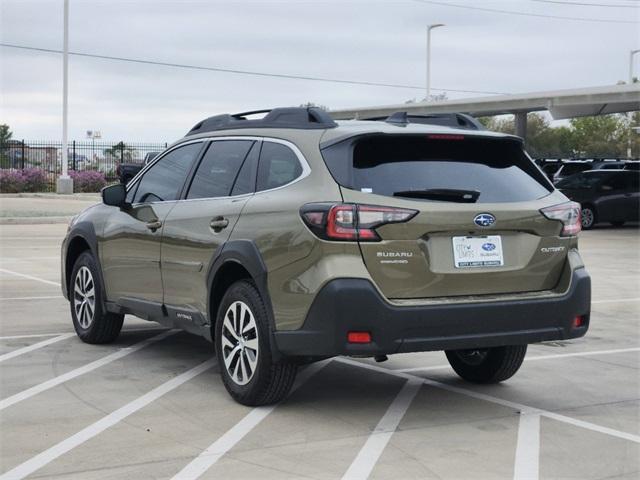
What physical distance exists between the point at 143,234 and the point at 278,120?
1606mm

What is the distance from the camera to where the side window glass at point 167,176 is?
787 centimetres

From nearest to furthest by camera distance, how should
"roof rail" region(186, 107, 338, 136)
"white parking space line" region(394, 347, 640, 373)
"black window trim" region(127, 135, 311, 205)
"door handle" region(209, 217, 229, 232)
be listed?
"black window trim" region(127, 135, 311, 205)
"roof rail" region(186, 107, 338, 136)
"door handle" region(209, 217, 229, 232)
"white parking space line" region(394, 347, 640, 373)

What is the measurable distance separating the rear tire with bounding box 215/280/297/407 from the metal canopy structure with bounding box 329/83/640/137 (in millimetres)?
Result: 26461

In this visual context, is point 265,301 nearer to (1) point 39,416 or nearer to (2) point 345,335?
(2) point 345,335

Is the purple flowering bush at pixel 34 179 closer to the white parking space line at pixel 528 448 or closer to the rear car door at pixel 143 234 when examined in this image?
the rear car door at pixel 143 234

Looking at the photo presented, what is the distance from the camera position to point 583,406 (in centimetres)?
690

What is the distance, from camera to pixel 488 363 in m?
7.53

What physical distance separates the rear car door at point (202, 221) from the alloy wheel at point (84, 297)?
1.41 meters

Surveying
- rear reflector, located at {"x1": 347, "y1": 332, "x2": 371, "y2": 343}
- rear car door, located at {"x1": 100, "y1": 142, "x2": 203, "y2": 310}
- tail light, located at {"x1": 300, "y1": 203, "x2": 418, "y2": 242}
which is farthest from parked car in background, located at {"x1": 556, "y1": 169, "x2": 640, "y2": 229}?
rear reflector, located at {"x1": 347, "y1": 332, "x2": 371, "y2": 343}

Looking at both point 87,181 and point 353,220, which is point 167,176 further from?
point 87,181

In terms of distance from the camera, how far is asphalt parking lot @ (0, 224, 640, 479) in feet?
17.8

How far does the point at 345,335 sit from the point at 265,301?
2.15ft

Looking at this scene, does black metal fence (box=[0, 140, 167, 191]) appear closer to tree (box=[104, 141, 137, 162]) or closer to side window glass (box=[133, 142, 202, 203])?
tree (box=[104, 141, 137, 162])

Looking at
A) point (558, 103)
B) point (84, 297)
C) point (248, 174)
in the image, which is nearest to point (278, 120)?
point (248, 174)
